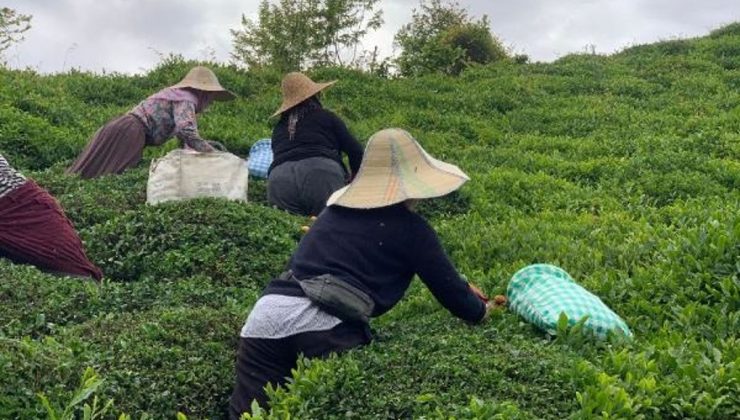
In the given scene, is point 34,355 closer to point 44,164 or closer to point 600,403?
point 600,403

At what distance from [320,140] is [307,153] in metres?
0.16

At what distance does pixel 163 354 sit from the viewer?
4.18 m

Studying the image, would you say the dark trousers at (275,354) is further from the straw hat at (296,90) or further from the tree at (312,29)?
the tree at (312,29)

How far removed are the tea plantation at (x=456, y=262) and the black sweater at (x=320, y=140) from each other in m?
0.70

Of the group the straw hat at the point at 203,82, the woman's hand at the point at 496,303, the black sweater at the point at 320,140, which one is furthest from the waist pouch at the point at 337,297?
the straw hat at the point at 203,82

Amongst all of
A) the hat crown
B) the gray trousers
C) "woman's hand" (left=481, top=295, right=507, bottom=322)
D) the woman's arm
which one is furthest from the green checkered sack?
the hat crown

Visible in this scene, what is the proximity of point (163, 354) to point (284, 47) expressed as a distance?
18.4 meters

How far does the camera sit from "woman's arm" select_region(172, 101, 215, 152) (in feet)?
26.0

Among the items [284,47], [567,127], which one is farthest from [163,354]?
[284,47]

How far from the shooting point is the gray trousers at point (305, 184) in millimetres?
7359

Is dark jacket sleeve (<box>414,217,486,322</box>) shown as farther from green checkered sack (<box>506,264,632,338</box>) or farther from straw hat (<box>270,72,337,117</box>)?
straw hat (<box>270,72,337,117</box>)

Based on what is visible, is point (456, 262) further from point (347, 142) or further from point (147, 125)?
point (147, 125)

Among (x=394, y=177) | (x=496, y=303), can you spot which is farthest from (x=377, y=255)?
(x=496, y=303)

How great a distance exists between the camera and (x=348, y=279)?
3982 mm
